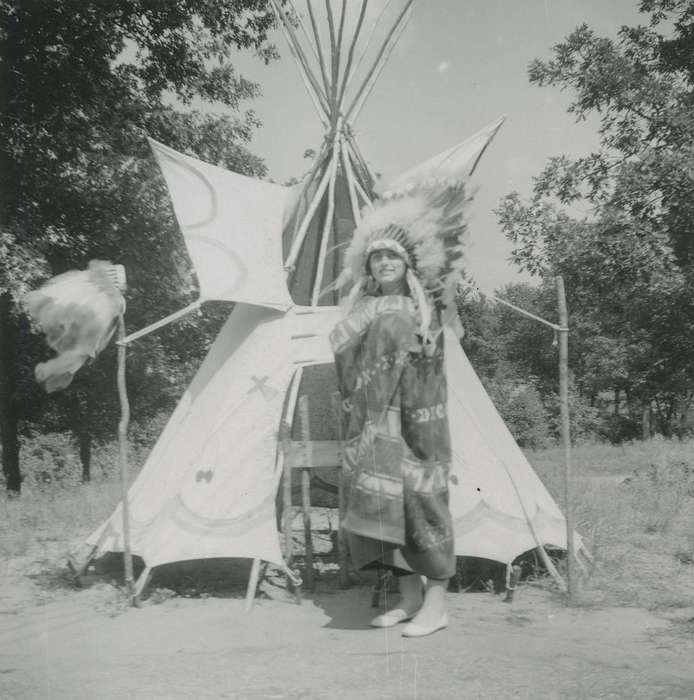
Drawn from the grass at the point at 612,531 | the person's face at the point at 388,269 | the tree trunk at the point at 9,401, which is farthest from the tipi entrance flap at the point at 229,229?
the tree trunk at the point at 9,401

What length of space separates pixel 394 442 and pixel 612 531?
329cm

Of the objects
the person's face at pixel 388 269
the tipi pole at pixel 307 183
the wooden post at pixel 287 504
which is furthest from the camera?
the tipi pole at pixel 307 183

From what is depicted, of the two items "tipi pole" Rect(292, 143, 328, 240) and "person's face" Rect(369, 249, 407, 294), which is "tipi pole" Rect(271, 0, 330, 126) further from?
"person's face" Rect(369, 249, 407, 294)

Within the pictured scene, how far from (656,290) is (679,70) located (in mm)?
4111

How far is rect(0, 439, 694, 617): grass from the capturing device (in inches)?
179

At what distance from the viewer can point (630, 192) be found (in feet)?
36.1

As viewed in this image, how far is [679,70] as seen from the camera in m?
12.8

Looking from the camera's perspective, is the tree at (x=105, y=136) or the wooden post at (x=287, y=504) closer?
the wooden post at (x=287, y=504)

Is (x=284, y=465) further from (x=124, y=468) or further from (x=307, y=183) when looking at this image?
(x=307, y=183)

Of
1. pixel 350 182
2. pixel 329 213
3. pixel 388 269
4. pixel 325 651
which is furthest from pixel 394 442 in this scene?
pixel 350 182

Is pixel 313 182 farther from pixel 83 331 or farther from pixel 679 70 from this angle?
pixel 679 70

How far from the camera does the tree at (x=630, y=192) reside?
1102 centimetres

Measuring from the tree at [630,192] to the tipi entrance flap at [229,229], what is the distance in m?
7.09

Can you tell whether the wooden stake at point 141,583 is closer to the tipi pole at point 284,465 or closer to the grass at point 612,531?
the tipi pole at point 284,465
